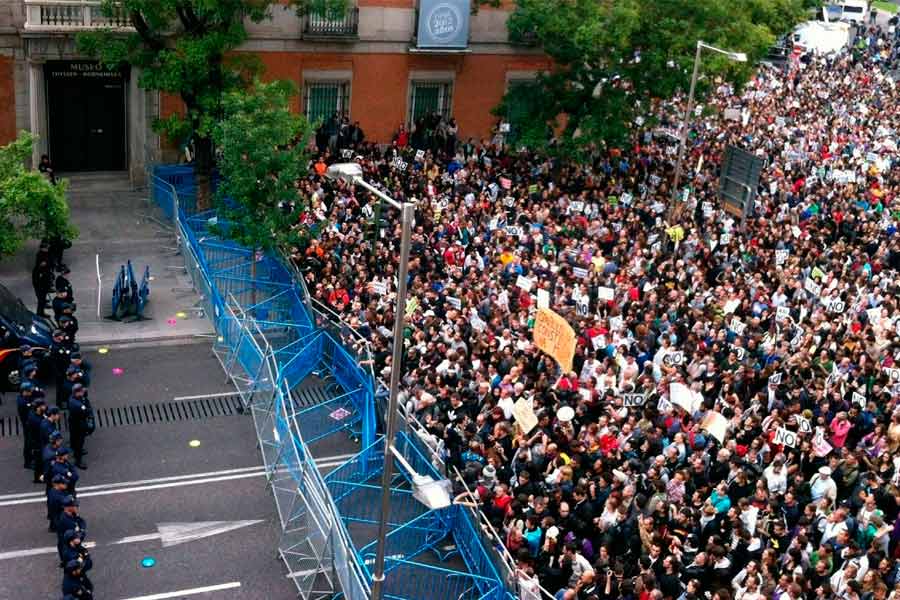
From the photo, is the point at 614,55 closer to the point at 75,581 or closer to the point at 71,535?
the point at 71,535

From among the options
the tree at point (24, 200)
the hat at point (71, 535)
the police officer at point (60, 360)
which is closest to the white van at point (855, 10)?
the tree at point (24, 200)

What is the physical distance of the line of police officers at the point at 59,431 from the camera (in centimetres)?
1412

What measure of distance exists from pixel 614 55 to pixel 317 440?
15.0 meters

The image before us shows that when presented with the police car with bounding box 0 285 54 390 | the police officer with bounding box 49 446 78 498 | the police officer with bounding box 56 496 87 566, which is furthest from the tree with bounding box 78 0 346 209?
the police officer with bounding box 56 496 87 566

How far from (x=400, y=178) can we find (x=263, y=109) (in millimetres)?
5722

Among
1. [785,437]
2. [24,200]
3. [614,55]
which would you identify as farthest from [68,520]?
[614,55]

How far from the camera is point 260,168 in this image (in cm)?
2247

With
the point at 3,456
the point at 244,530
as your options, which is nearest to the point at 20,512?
the point at 3,456

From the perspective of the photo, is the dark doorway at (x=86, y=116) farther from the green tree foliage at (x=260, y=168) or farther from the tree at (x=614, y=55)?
A: the tree at (x=614, y=55)

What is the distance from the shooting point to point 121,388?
810 inches

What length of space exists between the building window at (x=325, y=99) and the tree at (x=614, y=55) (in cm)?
474

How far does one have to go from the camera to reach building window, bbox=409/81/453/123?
1332 inches

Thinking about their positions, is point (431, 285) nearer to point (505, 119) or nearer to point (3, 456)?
point (3, 456)

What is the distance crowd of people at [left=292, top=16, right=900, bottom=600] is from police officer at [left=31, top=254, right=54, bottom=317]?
5.17 metres
